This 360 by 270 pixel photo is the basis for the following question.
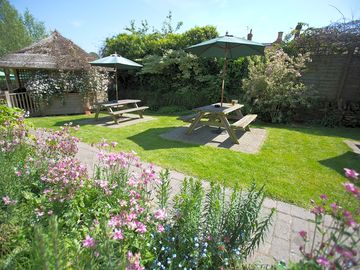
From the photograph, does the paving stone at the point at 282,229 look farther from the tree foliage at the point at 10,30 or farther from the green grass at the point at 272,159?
the tree foliage at the point at 10,30

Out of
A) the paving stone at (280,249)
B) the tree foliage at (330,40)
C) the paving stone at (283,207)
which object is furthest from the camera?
the tree foliage at (330,40)

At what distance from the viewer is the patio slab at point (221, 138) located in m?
4.90

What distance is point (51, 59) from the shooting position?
9031mm

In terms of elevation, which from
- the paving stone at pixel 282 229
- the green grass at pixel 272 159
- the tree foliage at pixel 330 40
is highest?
the tree foliage at pixel 330 40

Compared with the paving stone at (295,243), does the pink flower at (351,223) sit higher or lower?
higher

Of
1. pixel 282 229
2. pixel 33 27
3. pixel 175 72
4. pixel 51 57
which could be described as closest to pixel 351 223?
pixel 282 229

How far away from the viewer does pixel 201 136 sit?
18.8 ft

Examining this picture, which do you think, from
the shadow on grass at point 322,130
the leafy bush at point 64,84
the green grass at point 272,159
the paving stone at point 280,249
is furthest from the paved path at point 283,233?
the leafy bush at point 64,84

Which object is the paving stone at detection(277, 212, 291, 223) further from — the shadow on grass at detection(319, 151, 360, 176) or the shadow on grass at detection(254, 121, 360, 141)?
the shadow on grass at detection(254, 121, 360, 141)

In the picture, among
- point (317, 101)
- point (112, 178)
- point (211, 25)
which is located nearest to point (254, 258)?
point (112, 178)

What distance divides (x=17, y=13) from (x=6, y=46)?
417 cm

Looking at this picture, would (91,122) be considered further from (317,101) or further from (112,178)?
(317,101)

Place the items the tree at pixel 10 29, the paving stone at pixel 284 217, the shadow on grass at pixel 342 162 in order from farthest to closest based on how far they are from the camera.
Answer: the tree at pixel 10 29, the shadow on grass at pixel 342 162, the paving stone at pixel 284 217

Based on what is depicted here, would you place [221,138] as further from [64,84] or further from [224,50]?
[64,84]
